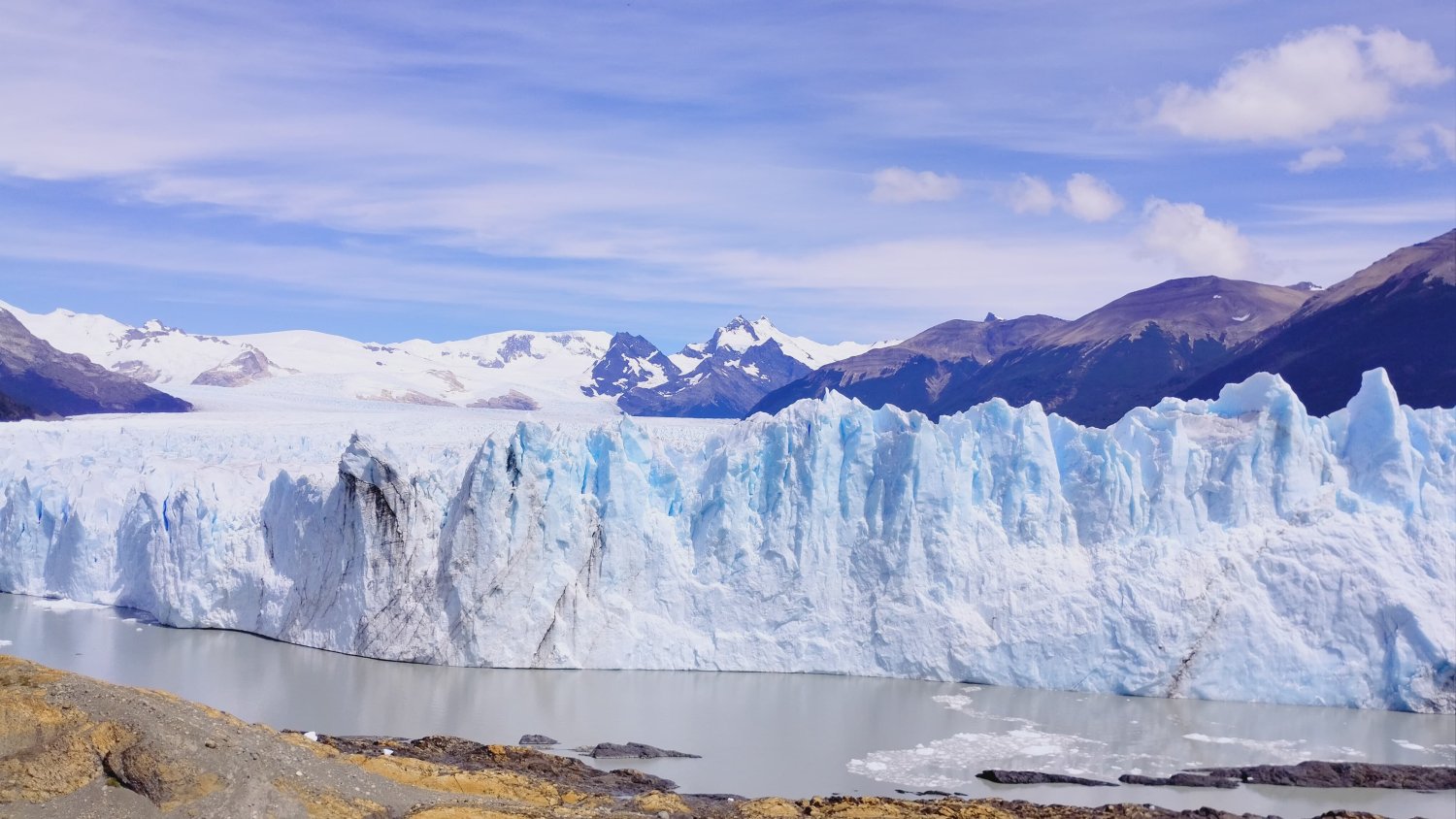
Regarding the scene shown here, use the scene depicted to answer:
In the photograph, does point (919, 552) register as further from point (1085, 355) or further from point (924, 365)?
point (924, 365)

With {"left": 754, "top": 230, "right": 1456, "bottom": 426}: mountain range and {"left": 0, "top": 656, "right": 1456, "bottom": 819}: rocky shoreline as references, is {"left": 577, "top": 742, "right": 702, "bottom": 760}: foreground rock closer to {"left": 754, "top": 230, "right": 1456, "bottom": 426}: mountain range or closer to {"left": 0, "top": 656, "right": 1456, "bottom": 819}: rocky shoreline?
{"left": 0, "top": 656, "right": 1456, "bottom": 819}: rocky shoreline

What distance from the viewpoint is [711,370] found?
14075cm

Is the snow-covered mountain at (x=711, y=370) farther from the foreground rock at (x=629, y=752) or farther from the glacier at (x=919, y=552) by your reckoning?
the foreground rock at (x=629, y=752)

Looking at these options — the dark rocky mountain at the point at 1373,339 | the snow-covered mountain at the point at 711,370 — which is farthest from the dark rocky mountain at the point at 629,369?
the dark rocky mountain at the point at 1373,339

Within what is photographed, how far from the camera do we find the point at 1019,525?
835 inches

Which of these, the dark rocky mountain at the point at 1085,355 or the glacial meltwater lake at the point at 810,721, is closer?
the glacial meltwater lake at the point at 810,721

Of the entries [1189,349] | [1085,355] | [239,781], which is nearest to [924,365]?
[1085,355]

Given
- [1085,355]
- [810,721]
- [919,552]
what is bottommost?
[810,721]

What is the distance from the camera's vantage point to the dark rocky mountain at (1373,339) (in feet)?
188

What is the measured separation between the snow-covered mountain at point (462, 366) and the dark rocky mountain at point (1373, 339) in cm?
4557

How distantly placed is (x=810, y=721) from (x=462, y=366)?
118 m

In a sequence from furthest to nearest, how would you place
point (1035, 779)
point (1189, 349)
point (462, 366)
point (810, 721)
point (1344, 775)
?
point (462, 366) < point (1189, 349) < point (810, 721) < point (1344, 775) < point (1035, 779)

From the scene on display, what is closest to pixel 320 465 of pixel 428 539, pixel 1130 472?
pixel 428 539

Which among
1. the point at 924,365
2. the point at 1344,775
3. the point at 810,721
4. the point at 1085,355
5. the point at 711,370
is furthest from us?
the point at 711,370
